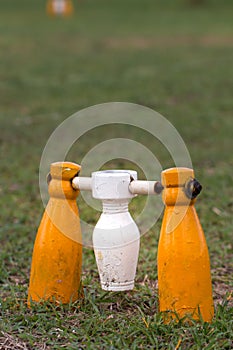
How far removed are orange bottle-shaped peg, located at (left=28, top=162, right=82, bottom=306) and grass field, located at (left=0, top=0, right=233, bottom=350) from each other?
0.08 m

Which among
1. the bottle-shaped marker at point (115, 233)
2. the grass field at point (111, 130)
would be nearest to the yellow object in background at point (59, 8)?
the grass field at point (111, 130)

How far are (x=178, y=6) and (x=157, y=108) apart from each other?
1681cm

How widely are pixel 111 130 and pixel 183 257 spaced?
16.7ft

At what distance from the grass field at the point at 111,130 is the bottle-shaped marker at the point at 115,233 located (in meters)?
0.16

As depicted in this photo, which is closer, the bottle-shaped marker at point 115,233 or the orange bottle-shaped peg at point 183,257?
the orange bottle-shaped peg at point 183,257

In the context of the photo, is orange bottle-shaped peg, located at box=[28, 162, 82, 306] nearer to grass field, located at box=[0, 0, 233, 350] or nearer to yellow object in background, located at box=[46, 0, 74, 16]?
grass field, located at box=[0, 0, 233, 350]

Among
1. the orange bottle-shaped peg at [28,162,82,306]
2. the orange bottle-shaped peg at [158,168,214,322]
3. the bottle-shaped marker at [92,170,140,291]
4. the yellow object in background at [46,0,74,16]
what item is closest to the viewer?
the orange bottle-shaped peg at [158,168,214,322]

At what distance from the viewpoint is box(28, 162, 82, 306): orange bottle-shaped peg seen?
2.91 m

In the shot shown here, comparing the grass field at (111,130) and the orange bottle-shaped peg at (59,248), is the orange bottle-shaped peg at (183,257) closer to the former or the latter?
the grass field at (111,130)

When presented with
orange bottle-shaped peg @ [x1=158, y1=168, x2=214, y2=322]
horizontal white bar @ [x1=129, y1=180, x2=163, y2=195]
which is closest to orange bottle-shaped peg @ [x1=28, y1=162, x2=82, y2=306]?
horizontal white bar @ [x1=129, y1=180, x2=163, y2=195]

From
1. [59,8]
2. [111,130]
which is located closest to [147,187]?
[111,130]

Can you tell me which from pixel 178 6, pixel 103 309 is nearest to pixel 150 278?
pixel 103 309

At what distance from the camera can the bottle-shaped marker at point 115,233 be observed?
2.79 m

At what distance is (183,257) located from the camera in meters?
2.68
